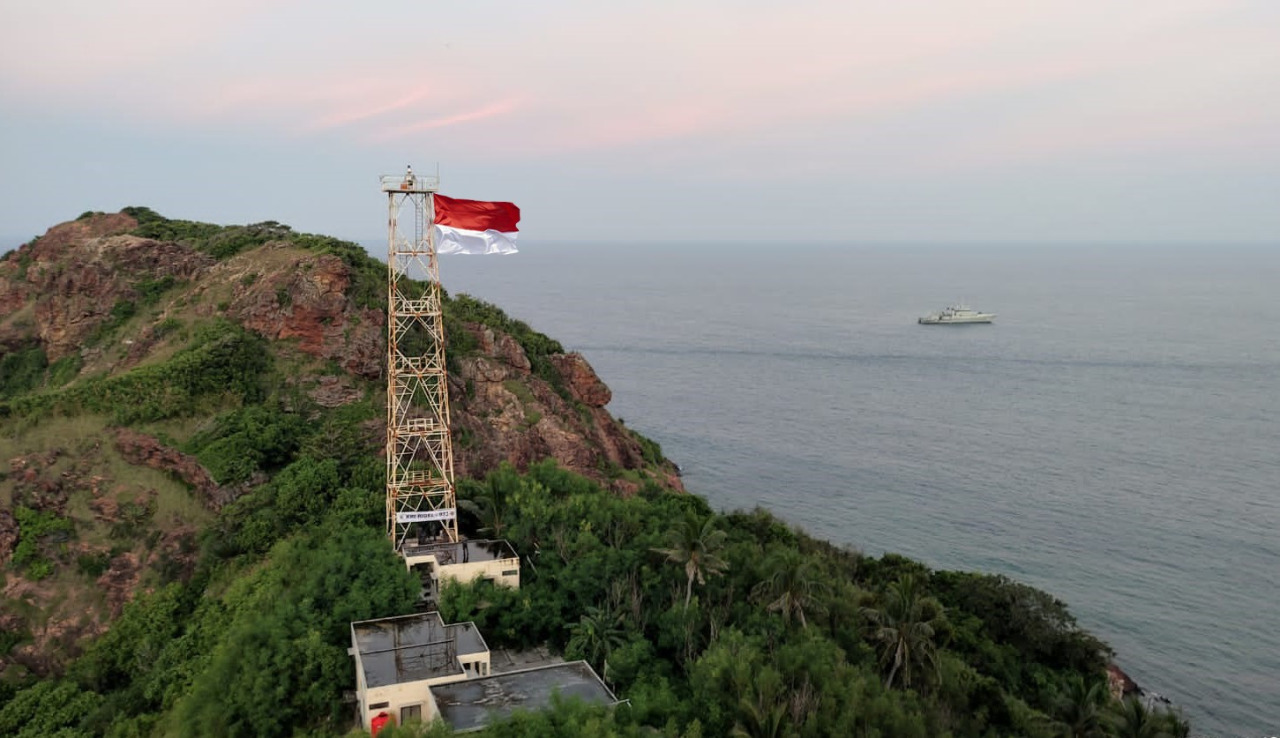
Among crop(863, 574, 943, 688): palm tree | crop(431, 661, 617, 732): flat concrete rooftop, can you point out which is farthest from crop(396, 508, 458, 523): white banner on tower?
crop(863, 574, 943, 688): palm tree

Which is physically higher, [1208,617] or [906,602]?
[906,602]

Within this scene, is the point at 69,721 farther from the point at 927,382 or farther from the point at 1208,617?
the point at 927,382

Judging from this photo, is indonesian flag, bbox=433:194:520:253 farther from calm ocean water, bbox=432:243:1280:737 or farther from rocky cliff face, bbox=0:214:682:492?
calm ocean water, bbox=432:243:1280:737

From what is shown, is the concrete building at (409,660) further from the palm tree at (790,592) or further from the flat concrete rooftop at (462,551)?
the palm tree at (790,592)

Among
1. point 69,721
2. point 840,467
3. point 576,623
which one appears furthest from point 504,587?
point 840,467

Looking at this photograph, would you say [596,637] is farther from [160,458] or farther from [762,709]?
[160,458]

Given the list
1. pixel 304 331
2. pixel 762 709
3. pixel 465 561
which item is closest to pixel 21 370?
pixel 304 331
